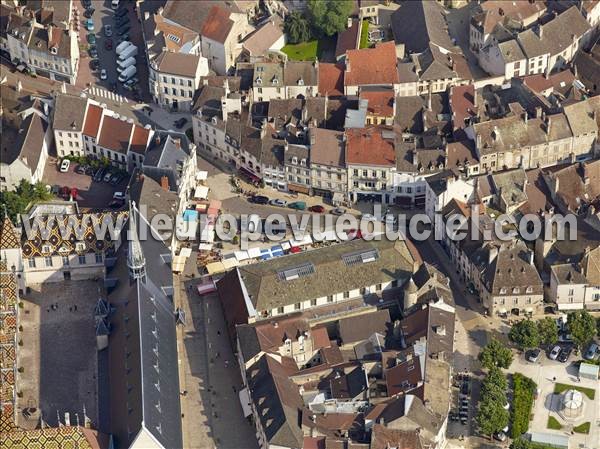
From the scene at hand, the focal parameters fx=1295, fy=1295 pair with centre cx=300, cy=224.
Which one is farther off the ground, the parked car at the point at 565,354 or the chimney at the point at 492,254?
the chimney at the point at 492,254

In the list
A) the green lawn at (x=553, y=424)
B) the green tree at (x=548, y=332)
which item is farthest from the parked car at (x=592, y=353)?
the green lawn at (x=553, y=424)

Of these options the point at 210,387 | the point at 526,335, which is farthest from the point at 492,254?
the point at 210,387

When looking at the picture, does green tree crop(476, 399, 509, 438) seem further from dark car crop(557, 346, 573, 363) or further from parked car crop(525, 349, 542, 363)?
dark car crop(557, 346, 573, 363)

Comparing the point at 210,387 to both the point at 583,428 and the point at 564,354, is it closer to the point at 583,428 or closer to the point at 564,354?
the point at 564,354

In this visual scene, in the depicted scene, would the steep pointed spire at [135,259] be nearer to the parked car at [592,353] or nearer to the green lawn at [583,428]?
the green lawn at [583,428]

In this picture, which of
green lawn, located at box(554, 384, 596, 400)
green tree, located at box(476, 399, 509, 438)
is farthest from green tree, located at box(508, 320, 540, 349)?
green tree, located at box(476, 399, 509, 438)

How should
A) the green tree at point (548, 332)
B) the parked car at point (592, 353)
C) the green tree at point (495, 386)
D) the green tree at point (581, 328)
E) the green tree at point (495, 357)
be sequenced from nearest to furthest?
the green tree at point (495, 386)
the green tree at point (495, 357)
the green tree at point (581, 328)
the green tree at point (548, 332)
the parked car at point (592, 353)
